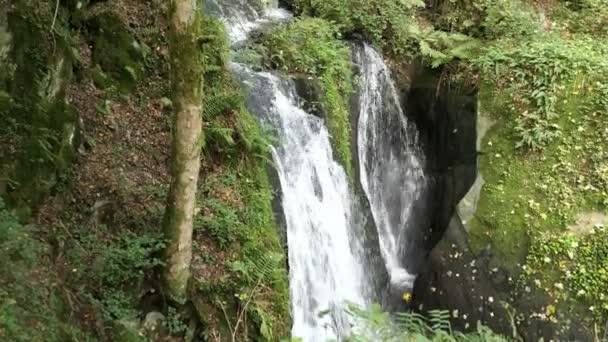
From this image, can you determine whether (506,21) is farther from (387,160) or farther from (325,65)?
(325,65)

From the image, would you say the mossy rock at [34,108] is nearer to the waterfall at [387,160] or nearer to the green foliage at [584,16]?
the waterfall at [387,160]

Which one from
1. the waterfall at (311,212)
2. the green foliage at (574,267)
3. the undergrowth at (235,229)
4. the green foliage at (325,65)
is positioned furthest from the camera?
the green foliage at (325,65)

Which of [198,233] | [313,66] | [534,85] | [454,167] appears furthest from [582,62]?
[198,233]

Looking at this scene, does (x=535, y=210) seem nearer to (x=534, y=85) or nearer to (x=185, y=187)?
(x=534, y=85)

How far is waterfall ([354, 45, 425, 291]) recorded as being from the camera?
10352 mm

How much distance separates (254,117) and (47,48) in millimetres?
2960

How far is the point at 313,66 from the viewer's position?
952 centimetres

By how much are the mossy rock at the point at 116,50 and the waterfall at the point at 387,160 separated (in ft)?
14.7

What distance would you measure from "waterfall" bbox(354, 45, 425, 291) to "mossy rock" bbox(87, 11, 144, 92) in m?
4.49

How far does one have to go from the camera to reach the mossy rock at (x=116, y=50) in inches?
269

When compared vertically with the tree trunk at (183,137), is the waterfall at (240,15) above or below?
above

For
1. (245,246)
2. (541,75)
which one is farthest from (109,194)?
(541,75)

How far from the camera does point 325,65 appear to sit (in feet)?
31.6

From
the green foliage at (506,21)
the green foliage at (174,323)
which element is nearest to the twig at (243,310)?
the green foliage at (174,323)
